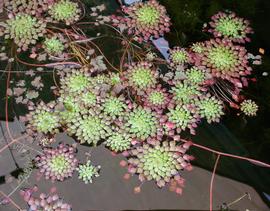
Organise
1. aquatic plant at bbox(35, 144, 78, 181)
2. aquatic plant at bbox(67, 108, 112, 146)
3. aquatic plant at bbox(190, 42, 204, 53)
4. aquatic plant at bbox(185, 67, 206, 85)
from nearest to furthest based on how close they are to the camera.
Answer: aquatic plant at bbox(35, 144, 78, 181)
aquatic plant at bbox(67, 108, 112, 146)
aquatic plant at bbox(185, 67, 206, 85)
aquatic plant at bbox(190, 42, 204, 53)

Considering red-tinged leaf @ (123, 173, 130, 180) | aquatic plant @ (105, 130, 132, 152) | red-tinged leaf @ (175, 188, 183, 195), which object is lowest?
red-tinged leaf @ (175, 188, 183, 195)

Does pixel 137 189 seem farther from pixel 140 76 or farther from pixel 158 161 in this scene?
pixel 140 76

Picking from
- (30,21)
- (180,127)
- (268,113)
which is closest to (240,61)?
(268,113)

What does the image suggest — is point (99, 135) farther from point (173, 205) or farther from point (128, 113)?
point (173, 205)

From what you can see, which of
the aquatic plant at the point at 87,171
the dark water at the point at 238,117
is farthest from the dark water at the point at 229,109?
the aquatic plant at the point at 87,171

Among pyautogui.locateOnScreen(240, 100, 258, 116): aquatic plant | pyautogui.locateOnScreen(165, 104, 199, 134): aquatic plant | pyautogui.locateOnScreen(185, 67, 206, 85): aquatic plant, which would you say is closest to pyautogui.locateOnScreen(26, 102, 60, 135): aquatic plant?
pyautogui.locateOnScreen(165, 104, 199, 134): aquatic plant

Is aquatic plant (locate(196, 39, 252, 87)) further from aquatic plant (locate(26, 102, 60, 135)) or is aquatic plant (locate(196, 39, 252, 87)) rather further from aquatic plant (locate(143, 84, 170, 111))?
aquatic plant (locate(26, 102, 60, 135))

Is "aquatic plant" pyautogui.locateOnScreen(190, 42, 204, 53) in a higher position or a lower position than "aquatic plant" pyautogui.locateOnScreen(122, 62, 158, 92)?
higher
